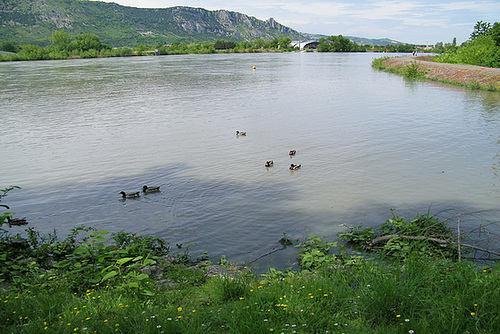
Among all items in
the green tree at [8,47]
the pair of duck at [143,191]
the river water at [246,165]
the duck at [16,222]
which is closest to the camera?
the duck at [16,222]

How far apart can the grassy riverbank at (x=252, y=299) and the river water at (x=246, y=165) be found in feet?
7.60

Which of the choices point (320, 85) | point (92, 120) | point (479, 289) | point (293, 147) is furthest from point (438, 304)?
point (320, 85)

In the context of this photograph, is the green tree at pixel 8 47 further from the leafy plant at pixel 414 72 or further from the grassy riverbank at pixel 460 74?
the leafy plant at pixel 414 72

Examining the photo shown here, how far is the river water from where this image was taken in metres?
9.83

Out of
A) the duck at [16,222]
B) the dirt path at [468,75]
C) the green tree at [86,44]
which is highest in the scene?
the green tree at [86,44]

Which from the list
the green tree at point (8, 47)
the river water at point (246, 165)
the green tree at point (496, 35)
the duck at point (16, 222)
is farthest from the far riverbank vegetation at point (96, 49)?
the duck at point (16, 222)

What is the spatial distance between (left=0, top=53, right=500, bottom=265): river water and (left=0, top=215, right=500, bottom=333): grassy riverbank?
2.32 metres

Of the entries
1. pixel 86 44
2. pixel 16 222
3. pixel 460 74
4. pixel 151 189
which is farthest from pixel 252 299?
pixel 86 44

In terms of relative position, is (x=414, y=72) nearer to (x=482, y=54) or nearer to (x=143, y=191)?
(x=482, y=54)

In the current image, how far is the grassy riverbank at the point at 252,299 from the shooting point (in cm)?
423

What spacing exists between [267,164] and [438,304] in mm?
9906

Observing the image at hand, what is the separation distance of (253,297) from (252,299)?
0.26 ft

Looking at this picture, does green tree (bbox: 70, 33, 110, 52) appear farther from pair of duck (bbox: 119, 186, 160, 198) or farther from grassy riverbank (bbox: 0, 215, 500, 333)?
grassy riverbank (bbox: 0, 215, 500, 333)

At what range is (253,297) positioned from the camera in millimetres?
4930
